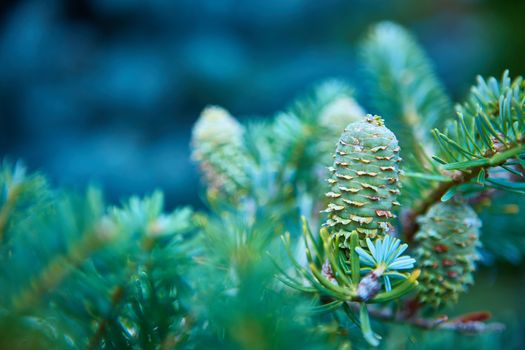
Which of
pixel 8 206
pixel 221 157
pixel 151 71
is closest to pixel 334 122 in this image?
pixel 221 157

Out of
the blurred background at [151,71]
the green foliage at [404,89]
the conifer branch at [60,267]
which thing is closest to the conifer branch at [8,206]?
the conifer branch at [60,267]

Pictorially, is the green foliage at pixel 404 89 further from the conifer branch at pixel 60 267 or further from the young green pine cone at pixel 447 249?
Answer: the conifer branch at pixel 60 267

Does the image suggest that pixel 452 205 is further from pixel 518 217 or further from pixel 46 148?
pixel 46 148

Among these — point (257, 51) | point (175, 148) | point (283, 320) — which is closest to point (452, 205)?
point (283, 320)

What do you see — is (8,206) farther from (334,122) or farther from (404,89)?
(404,89)

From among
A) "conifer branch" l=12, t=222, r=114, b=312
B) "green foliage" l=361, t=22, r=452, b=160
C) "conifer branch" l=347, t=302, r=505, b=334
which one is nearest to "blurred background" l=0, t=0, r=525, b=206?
"green foliage" l=361, t=22, r=452, b=160
